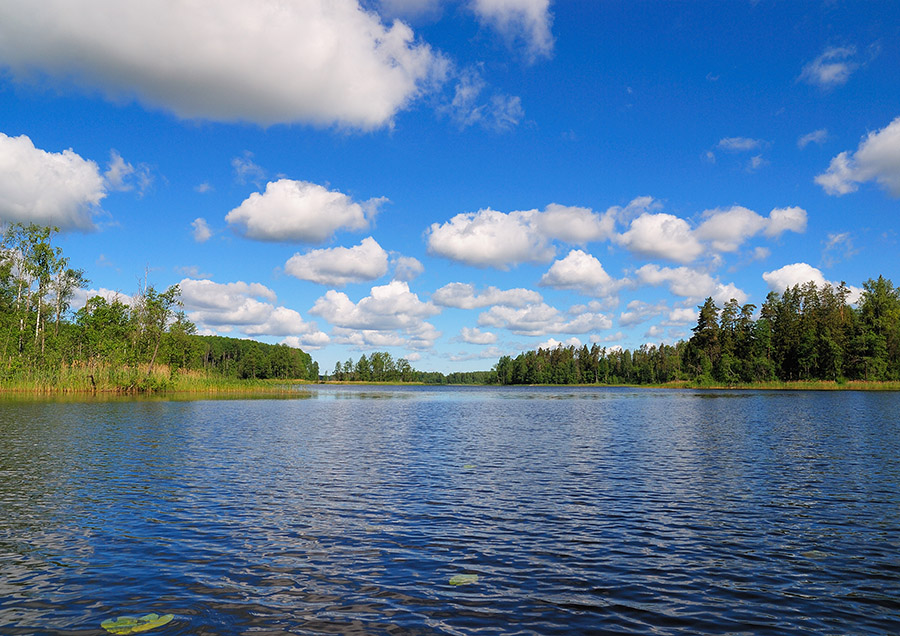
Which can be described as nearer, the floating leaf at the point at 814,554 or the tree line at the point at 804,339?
the floating leaf at the point at 814,554

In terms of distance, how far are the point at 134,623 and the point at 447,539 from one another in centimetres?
806

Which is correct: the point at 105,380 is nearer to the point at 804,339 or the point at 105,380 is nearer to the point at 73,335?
the point at 73,335

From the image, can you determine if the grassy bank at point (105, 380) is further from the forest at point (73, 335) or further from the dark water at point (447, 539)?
the dark water at point (447, 539)

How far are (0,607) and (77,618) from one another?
1.89m

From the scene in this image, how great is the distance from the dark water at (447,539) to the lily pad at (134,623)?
339 mm

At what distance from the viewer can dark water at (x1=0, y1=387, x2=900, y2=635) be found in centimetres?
1052

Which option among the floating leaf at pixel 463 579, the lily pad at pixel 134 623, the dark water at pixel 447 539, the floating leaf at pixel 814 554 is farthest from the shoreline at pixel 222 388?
the floating leaf at pixel 814 554

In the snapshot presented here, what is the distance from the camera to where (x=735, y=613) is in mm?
10641

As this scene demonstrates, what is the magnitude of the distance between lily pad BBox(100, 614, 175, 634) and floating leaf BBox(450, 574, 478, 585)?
5767 millimetres

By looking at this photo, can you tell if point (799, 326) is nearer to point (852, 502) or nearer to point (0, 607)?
point (852, 502)

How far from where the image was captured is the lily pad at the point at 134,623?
9.66 meters

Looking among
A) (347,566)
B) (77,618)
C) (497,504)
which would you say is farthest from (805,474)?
(77,618)

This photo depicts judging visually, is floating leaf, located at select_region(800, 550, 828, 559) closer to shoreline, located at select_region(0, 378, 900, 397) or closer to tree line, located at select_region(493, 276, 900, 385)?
shoreline, located at select_region(0, 378, 900, 397)

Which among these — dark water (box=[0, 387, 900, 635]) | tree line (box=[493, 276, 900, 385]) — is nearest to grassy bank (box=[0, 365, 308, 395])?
dark water (box=[0, 387, 900, 635])
